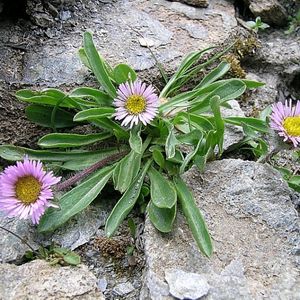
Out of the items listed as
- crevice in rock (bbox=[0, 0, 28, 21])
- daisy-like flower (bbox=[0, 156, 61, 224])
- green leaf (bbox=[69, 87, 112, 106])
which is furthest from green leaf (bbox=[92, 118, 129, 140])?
crevice in rock (bbox=[0, 0, 28, 21])

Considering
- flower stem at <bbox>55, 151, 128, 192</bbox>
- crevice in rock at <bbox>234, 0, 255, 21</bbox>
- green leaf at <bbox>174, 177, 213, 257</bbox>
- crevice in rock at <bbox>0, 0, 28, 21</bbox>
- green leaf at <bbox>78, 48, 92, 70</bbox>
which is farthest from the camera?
crevice in rock at <bbox>234, 0, 255, 21</bbox>

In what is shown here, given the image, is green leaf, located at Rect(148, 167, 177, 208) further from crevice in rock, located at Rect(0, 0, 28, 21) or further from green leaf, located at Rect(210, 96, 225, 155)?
crevice in rock, located at Rect(0, 0, 28, 21)

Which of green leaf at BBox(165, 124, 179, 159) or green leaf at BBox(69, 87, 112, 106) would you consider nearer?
green leaf at BBox(165, 124, 179, 159)

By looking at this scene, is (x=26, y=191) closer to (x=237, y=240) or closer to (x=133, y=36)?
(x=237, y=240)

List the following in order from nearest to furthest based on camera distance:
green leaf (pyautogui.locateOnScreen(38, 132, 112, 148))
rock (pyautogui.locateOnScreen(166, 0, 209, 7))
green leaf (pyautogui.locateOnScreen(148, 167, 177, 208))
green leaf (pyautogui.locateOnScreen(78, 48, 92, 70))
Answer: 1. green leaf (pyautogui.locateOnScreen(148, 167, 177, 208))
2. green leaf (pyautogui.locateOnScreen(38, 132, 112, 148))
3. green leaf (pyautogui.locateOnScreen(78, 48, 92, 70))
4. rock (pyautogui.locateOnScreen(166, 0, 209, 7))

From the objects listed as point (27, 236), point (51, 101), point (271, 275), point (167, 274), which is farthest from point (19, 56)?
point (271, 275)

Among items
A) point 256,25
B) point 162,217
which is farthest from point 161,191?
point 256,25
